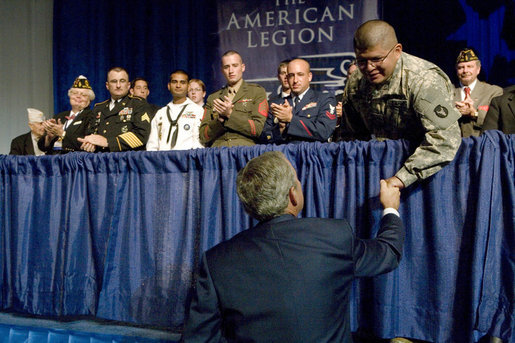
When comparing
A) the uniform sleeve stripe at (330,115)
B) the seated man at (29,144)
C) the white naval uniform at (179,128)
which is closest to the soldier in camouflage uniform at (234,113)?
the white naval uniform at (179,128)

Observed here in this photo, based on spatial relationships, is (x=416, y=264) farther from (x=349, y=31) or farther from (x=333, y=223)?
(x=349, y=31)

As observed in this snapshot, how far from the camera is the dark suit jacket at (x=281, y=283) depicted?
1.36 metres

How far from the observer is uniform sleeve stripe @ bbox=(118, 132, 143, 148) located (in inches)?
153

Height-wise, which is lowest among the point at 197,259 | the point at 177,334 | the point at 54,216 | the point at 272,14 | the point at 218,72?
the point at 177,334

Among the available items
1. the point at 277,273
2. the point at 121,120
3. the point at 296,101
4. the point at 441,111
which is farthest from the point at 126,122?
the point at 277,273

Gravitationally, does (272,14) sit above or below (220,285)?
above

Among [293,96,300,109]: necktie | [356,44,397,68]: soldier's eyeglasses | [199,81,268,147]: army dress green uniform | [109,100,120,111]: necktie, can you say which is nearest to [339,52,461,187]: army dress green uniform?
[356,44,397,68]: soldier's eyeglasses

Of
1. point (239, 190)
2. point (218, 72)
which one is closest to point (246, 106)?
point (239, 190)

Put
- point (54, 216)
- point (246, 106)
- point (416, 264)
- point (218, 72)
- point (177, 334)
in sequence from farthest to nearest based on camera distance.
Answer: point (218, 72) → point (246, 106) → point (54, 216) → point (177, 334) → point (416, 264)

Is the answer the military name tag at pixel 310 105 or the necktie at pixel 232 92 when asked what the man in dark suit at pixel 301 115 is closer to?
the military name tag at pixel 310 105

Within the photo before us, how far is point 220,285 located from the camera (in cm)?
141

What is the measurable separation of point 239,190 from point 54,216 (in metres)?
1.52

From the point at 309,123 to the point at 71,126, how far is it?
2240 mm

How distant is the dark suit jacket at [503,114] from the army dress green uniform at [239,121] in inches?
57.4
